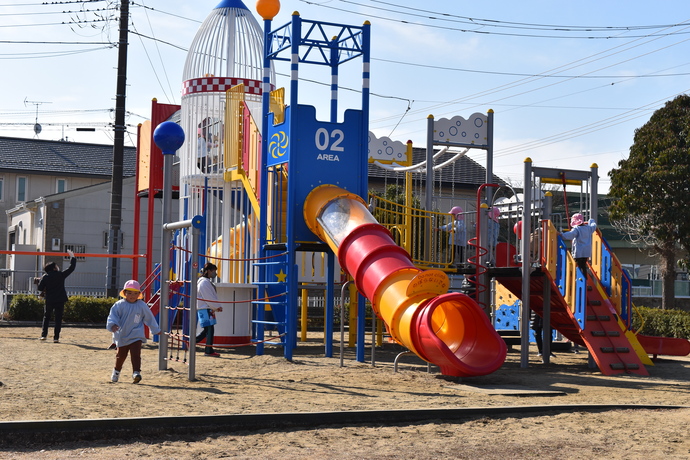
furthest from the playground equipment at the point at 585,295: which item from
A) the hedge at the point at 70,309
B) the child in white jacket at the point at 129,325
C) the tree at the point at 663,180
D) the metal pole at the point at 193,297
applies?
the hedge at the point at 70,309

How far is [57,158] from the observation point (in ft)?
146

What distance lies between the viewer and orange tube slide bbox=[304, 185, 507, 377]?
422 inches

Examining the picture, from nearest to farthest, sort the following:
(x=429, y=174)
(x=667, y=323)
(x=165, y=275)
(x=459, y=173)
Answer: (x=165, y=275) → (x=429, y=174) → (x=667, y=323) → (x=459, y=173)

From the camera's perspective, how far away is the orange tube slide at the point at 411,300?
10711 millimetres

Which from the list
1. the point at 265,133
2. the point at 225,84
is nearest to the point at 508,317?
the point at 265,133

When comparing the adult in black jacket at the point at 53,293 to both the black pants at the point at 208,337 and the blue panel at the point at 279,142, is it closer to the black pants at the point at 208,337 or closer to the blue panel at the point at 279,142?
the black pants at the point at 208,337

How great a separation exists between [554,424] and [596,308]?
636cm

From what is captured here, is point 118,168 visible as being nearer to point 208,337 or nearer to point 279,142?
point 208,337

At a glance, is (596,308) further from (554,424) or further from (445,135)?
(554,424)

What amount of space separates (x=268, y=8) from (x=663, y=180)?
15.8 meters

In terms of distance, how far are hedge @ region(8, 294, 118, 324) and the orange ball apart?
11923mm

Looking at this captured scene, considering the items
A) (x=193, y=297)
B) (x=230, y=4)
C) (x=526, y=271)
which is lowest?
(x=193, y=297)

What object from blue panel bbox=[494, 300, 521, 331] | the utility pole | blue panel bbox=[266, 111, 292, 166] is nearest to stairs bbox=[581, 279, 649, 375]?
blue panel bbox=[494, 300, 521, 331]

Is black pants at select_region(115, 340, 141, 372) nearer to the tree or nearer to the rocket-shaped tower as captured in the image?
the rocket-shaped tower
